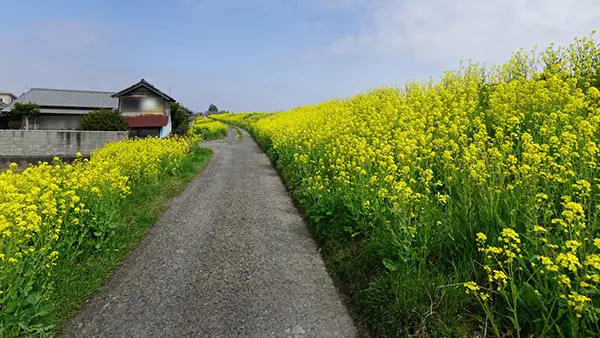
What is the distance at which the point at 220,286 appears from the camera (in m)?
3.56

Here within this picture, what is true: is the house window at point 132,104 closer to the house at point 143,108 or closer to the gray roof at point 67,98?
the house at point 143,108

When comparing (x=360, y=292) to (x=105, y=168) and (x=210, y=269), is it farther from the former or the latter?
(x=105, y=168)

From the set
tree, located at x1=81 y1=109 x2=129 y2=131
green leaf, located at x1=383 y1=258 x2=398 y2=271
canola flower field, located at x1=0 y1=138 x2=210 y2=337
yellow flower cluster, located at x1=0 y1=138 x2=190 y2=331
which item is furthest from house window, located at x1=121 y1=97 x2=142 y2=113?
green leaf, located at x1=383 y1=258 x2=398 y2=271

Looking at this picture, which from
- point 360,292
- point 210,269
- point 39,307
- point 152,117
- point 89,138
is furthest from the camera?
point 152,117

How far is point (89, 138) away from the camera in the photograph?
19.7 m

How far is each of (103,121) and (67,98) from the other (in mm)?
12104

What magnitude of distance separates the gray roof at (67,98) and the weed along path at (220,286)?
3061cm

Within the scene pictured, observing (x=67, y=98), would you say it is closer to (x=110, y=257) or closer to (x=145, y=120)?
(x=145, y=120)

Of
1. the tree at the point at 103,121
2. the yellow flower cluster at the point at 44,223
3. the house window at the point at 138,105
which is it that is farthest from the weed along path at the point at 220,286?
the house window at the point at 138,105

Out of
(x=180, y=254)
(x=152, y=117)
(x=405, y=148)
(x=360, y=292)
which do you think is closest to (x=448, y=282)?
(x=360, y=292)

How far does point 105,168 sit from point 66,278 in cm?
345

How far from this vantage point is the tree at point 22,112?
81.3 ft

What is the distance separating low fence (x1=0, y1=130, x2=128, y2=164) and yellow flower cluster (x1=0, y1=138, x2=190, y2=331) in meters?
14.7

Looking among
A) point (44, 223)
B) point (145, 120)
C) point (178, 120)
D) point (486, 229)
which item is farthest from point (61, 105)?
point (486, 229)
